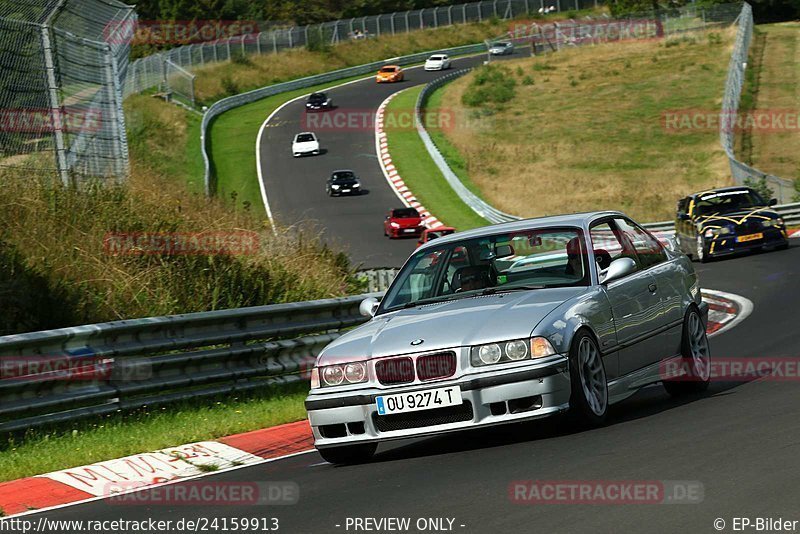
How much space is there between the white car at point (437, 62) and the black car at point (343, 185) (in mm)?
36693

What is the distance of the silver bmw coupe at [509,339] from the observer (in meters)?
7.66

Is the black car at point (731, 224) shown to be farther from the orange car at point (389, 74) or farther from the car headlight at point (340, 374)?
the orange car at point (389, 74)

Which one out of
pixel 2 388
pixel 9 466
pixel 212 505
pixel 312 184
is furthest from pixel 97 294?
pixel 312 184

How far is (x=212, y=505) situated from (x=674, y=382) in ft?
14.6

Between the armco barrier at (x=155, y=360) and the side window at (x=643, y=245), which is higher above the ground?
the side window at (x=643, y=245)

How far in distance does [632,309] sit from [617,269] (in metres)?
0.45

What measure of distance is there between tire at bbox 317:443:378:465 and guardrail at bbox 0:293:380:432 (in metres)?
2.73

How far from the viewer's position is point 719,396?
9.54 metres

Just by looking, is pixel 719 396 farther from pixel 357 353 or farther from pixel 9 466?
pixel 9 466
